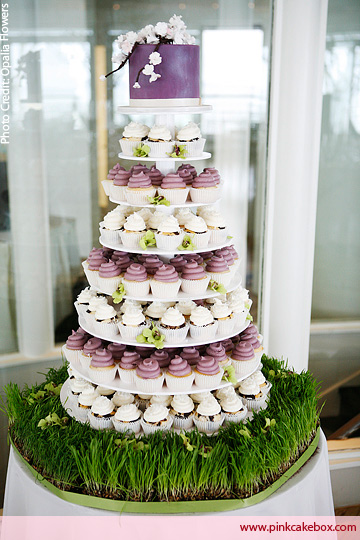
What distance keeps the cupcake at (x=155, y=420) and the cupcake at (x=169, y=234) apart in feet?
1.65

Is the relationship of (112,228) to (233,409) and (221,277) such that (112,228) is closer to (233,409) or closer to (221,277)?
(221,277)

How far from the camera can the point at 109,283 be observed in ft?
6.29

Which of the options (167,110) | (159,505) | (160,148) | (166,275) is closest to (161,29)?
(167,110)

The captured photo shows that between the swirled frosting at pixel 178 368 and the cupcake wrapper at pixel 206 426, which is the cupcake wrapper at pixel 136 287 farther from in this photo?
the cupcake wrapper at pixel 206 426

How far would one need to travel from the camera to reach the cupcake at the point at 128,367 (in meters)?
1.89

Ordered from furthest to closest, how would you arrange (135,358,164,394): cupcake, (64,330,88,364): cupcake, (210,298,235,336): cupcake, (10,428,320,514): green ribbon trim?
1. (64,330,88,364): cupcake
2. (210,298,235,336): cupcake
3. (135,358,164,394): cupcake
4. (10,428,320,514): green ribbon trim

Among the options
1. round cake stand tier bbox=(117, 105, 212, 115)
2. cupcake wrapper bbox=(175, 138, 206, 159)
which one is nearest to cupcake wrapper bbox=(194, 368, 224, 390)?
cupcake wrapper bbox=(175, 138, 206, 159)

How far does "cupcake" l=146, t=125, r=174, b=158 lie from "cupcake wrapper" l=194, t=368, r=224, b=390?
705 mm

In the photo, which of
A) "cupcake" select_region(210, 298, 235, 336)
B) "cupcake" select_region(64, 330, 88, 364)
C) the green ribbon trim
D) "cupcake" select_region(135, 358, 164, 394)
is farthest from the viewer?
"cupcake" select_region(64, 330, 88, 364)

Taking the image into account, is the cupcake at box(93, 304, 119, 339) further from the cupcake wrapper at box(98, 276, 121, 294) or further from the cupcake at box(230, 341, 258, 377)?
the cupcake at box(230, 341, 258, 377)

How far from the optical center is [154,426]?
1828 mm

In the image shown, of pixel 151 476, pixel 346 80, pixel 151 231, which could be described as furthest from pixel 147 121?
pixel 151 476

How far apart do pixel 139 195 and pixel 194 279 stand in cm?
32

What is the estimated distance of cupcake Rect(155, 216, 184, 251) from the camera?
1824 millimetres
